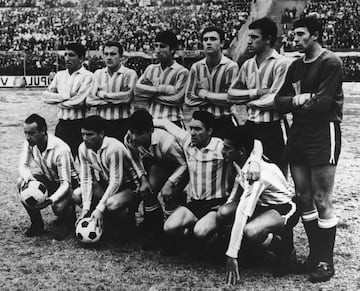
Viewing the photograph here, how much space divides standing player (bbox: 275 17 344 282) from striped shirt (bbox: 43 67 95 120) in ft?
8.52

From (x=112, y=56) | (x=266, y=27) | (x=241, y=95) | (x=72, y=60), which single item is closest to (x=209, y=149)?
(x=241, y=95)

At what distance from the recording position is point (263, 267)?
433 centimetres

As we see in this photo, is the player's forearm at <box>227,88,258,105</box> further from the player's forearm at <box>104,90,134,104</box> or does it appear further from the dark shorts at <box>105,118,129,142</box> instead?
the dark shorts at <box>105,118,129,142</box>

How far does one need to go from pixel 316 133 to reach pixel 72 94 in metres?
3.06

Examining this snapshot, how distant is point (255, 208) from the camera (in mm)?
4219

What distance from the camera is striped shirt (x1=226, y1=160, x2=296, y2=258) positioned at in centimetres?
387

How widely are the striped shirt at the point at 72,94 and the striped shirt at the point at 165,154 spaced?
118 cm

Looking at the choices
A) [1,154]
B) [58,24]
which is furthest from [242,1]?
[1,154]

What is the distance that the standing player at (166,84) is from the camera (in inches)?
217

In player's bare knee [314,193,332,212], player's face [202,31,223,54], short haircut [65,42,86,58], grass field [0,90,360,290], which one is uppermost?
player's face [202,31,223,54]

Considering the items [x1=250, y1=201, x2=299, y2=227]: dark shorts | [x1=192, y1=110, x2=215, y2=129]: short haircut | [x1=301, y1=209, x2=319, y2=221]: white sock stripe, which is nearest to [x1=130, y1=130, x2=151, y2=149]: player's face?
[x1=192, y1=110, x2=215, y2=129]: short haircut

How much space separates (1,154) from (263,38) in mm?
6053

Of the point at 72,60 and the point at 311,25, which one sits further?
the point at 72,60

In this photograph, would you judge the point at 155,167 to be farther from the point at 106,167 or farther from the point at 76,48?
the point at 76,48
